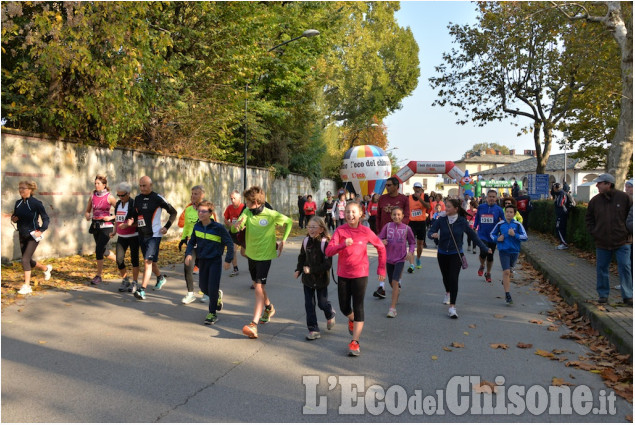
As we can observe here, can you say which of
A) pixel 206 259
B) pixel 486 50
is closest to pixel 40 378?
pixel 206 259

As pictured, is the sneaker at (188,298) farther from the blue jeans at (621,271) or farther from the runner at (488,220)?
the blue jeans at (621,271)

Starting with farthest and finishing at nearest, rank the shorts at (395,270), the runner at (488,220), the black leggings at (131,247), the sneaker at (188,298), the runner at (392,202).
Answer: the runner at (488,220) < the runner at (392,202) < the black leggings at (131,247) < the sneaker at (188,298) < the shorts at (395,270)

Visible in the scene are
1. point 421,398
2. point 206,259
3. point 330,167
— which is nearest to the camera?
point 421,398

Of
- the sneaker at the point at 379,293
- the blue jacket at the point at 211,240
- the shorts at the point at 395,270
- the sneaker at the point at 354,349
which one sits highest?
the blue jacket at the point at 211,240

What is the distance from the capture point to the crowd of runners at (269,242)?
623cm

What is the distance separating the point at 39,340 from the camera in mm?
6031

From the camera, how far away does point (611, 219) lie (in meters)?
7.79

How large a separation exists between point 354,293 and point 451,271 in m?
2.21

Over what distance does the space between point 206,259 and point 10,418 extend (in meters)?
3.53

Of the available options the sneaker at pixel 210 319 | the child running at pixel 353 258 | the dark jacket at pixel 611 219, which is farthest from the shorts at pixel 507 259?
the sneaker at pixel 210 319

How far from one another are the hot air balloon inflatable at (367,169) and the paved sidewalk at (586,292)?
22.7 meters

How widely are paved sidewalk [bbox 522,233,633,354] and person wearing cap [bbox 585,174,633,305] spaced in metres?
0.24

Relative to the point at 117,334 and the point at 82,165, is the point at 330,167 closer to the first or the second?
the point at 82,165

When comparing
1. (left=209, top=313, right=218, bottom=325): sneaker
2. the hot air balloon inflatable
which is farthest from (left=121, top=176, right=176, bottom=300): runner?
the hot air balloon inflatable
